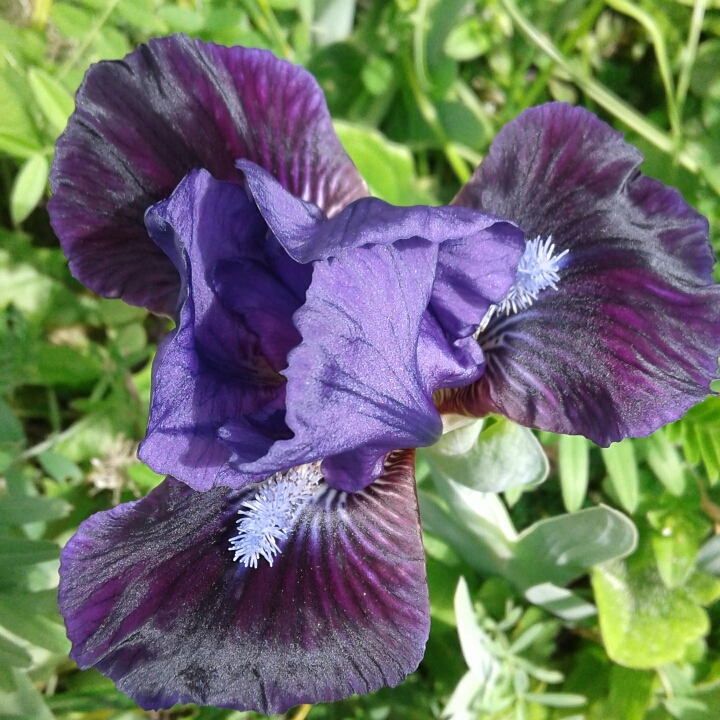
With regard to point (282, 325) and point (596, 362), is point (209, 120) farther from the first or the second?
point (596, 362)

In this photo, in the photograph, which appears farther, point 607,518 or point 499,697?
point 499,697

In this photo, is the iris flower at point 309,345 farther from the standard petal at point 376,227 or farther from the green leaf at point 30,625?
the green leaf at point 30,625

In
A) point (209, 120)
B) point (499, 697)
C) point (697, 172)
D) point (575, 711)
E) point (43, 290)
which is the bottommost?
point (575, 711)

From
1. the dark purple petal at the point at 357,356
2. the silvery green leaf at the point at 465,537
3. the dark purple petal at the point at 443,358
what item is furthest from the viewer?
the silvery green leaf at the point at 465,537

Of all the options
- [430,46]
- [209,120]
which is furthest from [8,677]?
[430,46]

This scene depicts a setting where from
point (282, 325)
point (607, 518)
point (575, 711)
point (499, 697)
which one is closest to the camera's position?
point (282, 325)

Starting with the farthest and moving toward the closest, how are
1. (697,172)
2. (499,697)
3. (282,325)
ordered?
(697,172), (499,697), (282,325)

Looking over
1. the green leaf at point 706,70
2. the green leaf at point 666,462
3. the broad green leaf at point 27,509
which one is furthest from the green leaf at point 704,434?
the broad green leaf at point 27,509

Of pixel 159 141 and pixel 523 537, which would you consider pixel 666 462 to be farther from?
pixel 159 141
